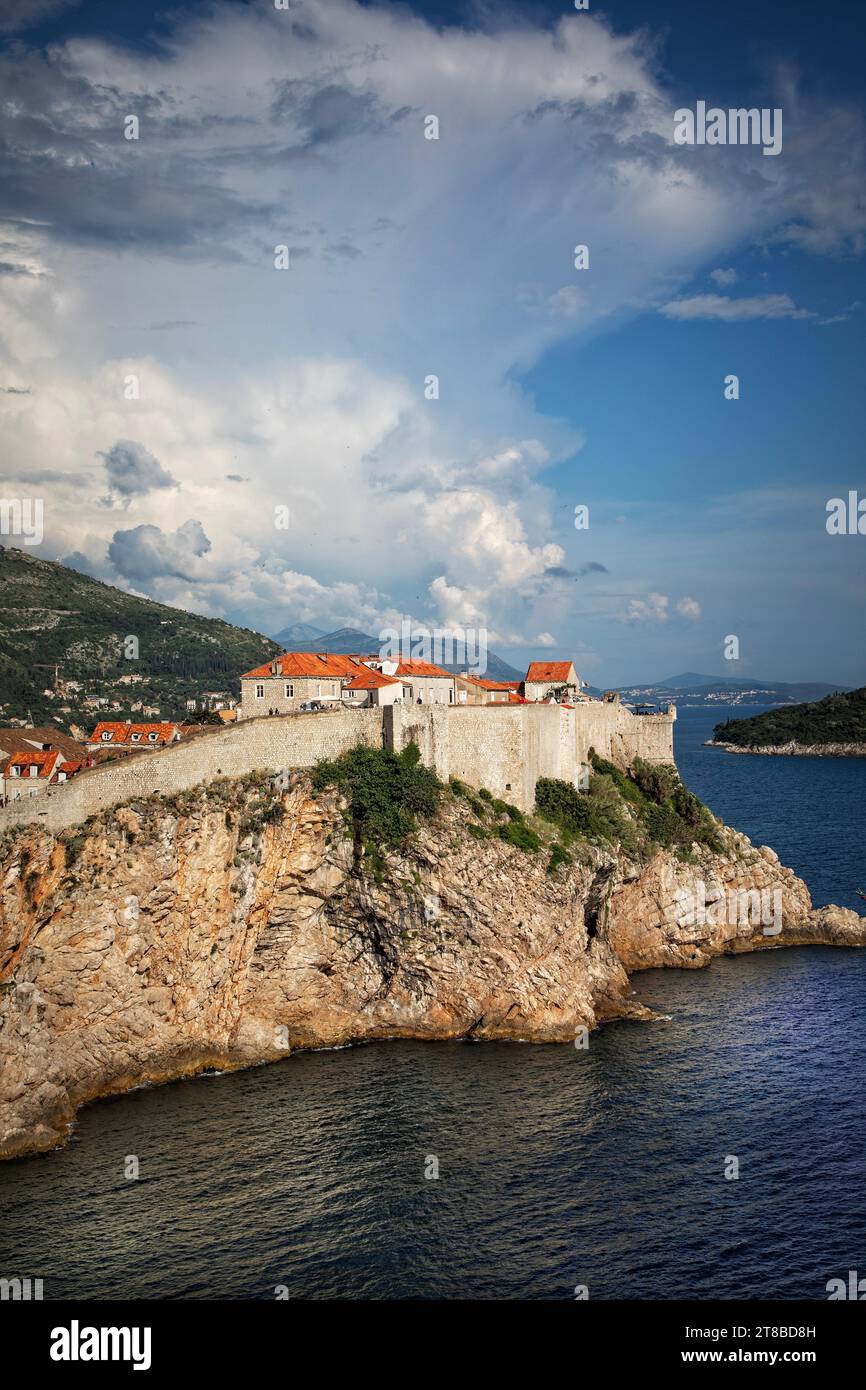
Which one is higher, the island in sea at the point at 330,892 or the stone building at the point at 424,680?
the stone building at the point at 424,680

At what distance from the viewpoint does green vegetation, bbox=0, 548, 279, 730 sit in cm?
13075

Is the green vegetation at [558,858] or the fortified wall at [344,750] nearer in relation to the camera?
the fortified wall at [344,750]

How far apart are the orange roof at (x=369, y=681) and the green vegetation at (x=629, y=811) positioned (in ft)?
32.7

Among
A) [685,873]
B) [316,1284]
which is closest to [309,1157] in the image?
[316,1284]

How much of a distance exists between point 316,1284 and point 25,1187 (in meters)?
11.4

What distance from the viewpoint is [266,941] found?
148 ft

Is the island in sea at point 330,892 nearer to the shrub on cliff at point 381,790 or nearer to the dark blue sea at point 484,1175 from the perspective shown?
the shrub on cliff at point 381,790

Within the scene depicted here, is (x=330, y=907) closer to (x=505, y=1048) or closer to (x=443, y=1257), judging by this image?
(x=505, y=1048)

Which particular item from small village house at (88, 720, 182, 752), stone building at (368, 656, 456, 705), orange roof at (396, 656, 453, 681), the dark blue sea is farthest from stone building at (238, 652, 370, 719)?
the dark blue sea

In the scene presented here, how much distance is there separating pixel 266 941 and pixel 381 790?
28.9 feet

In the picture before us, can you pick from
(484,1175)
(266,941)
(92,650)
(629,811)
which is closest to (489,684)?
(629,811)

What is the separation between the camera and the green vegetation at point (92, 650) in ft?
429

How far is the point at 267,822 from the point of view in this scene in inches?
1804

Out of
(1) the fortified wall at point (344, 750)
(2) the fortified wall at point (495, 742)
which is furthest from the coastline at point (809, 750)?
(1) the fortified wall at point (344, 750)
